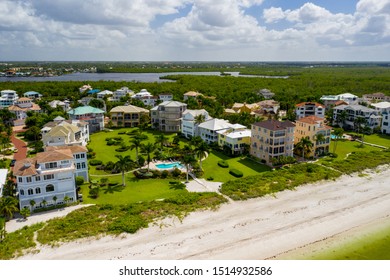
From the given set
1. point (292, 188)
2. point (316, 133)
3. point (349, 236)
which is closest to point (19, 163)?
point (292, 188)

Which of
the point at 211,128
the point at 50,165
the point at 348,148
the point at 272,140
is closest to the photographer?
the point at 50,165

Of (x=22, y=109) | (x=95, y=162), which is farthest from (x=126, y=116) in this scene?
(x=95, y=162)

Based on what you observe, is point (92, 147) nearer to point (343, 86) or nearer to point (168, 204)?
point (168, 204)

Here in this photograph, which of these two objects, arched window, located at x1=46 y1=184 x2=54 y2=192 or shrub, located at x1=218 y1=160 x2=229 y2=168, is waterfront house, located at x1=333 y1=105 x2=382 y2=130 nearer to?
shrub, located at x1=218 y1=160 x2=229 y2=168

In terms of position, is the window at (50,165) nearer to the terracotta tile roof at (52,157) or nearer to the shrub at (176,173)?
the terracotta tile roof at (52,157)

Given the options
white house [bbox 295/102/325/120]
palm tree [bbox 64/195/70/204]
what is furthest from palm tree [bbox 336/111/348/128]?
palm tree [bbox 64/195/70/204]

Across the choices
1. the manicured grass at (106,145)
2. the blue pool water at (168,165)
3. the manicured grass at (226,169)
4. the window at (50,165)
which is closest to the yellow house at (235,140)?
the manicured grass at (226,169)

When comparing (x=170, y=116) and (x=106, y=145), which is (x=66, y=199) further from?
(x=170, y=116)
